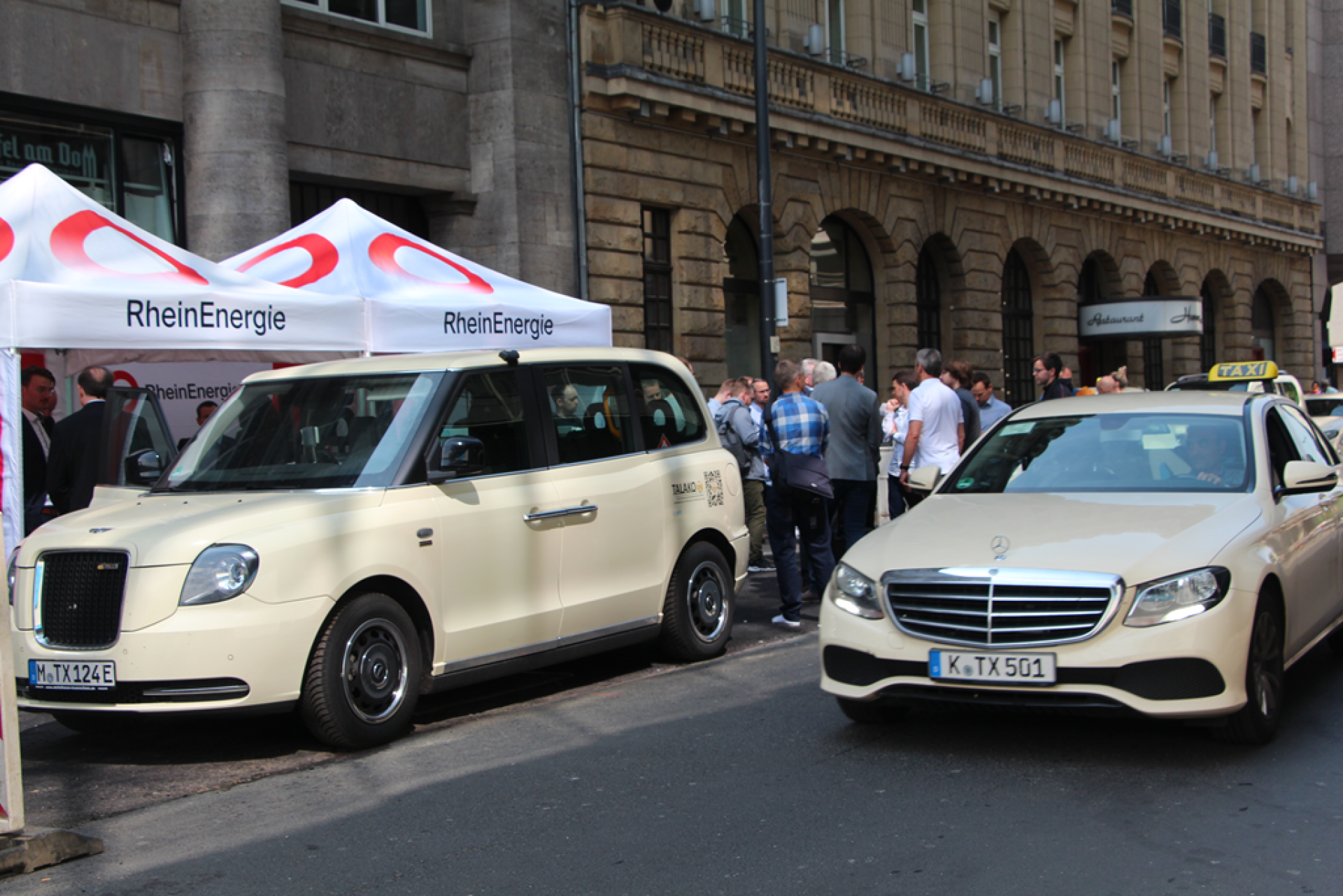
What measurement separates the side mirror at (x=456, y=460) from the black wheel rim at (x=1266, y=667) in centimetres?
352

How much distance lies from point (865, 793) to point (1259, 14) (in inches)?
1712

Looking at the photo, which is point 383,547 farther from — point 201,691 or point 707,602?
point 707,602

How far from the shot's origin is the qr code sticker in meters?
8.56

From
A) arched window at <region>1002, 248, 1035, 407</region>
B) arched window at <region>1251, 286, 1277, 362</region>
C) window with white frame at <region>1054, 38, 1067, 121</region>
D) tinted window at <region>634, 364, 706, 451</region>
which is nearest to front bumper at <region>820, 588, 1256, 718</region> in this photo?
tinted window at <region>634, 364, 706, 451</region>

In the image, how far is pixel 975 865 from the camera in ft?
14.6

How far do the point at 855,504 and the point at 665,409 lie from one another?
96.1 inches

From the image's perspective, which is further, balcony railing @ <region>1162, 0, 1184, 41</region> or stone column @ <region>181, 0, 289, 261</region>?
balcony railing @ <region>1162, 0, 1184, 41</region>

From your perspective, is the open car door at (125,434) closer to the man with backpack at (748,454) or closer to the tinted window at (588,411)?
the tinted window at (588,411)

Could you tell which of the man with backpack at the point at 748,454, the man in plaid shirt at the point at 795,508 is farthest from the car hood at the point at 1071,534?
the man with backpack at the point at 748,454

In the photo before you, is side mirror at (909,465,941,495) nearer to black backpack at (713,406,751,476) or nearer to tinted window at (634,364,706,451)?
tinted window at (634,364,706,451)

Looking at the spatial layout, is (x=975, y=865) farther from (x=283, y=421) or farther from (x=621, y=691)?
(x=283, y=421)

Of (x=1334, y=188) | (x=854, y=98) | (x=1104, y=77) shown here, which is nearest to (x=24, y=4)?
(x=854, y=98)

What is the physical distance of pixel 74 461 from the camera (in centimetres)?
903

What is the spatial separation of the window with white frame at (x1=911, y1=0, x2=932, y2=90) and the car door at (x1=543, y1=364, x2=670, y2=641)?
20655 millimetres
